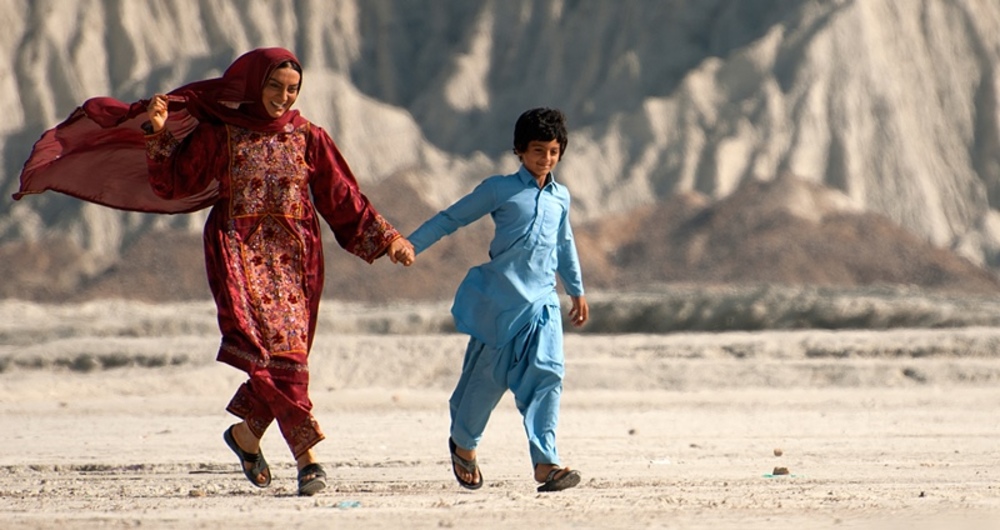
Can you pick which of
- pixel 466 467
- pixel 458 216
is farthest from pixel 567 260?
pixel 466 467

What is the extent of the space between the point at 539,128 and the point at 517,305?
0.67 metres

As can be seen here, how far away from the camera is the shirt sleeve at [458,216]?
6.33 metres

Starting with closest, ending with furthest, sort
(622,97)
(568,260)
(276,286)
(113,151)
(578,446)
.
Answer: (276,286) → (568,260) → (113,151) → (578,446) → (622,97)

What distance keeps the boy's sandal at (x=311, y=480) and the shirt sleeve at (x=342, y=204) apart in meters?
0.83

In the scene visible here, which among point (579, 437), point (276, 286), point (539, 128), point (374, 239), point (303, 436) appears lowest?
point (579, 437)

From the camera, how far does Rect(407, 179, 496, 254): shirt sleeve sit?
633 cm

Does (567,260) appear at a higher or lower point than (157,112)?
lower

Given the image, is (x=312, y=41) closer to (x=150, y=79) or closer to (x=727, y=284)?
(x=150, y=79)

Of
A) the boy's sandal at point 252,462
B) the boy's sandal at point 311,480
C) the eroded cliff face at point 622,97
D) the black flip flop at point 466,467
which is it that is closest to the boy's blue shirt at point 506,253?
the black flip flop at point 466,467

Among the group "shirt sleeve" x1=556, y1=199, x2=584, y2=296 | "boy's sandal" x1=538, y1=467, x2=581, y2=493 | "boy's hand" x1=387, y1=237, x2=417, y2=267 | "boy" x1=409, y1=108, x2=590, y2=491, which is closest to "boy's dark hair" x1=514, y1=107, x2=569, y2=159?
"boy" x1=409, y1=108, x2=590, y2=491

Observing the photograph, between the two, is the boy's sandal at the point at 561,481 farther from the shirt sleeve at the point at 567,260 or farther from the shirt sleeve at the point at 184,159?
the shirt sleeve at the point at 184,159

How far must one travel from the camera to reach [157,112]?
619 centimetres

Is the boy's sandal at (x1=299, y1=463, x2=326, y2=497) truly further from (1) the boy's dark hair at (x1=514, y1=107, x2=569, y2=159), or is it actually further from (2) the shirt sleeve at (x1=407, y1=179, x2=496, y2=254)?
(1) the boy's dark hair at (x1=514, y1=107, x2=569, y2=159)

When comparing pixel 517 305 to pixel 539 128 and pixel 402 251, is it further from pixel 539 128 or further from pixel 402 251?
pixel 539 128
